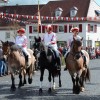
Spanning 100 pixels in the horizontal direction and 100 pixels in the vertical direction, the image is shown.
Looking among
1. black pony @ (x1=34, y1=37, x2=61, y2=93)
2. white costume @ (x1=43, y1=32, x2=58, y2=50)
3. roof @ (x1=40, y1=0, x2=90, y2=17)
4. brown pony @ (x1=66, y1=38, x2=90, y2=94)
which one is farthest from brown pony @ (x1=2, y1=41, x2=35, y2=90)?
roof @ (x1=40, y1=0, x2=90, y2=17)

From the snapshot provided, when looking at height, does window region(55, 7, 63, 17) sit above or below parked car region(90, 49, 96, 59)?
above

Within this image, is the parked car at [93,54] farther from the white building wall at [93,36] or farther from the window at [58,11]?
the window at [58,11]

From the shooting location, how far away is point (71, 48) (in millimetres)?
13594

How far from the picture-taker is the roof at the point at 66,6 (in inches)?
2928

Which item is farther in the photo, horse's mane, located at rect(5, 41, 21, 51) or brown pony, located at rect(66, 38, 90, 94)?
horse's mane, located at rect(5, 41, 21, 51)

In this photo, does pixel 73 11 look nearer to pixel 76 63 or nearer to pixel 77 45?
pixel 76 63

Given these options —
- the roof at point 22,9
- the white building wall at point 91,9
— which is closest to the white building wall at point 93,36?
the white building wall at point 91,9

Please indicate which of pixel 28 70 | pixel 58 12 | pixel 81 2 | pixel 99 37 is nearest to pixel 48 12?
pixel 58 12

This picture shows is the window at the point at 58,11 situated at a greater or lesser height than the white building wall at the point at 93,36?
greater

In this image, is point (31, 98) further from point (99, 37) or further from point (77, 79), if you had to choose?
point (99, 37)

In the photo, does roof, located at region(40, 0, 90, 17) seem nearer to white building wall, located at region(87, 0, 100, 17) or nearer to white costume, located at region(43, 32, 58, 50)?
white building wall, located at region(87, 0, 100, 17)

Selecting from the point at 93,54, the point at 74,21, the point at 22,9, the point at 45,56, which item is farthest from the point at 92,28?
the point at 45,56

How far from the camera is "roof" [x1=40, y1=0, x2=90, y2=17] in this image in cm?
7438

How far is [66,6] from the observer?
77875 mm
